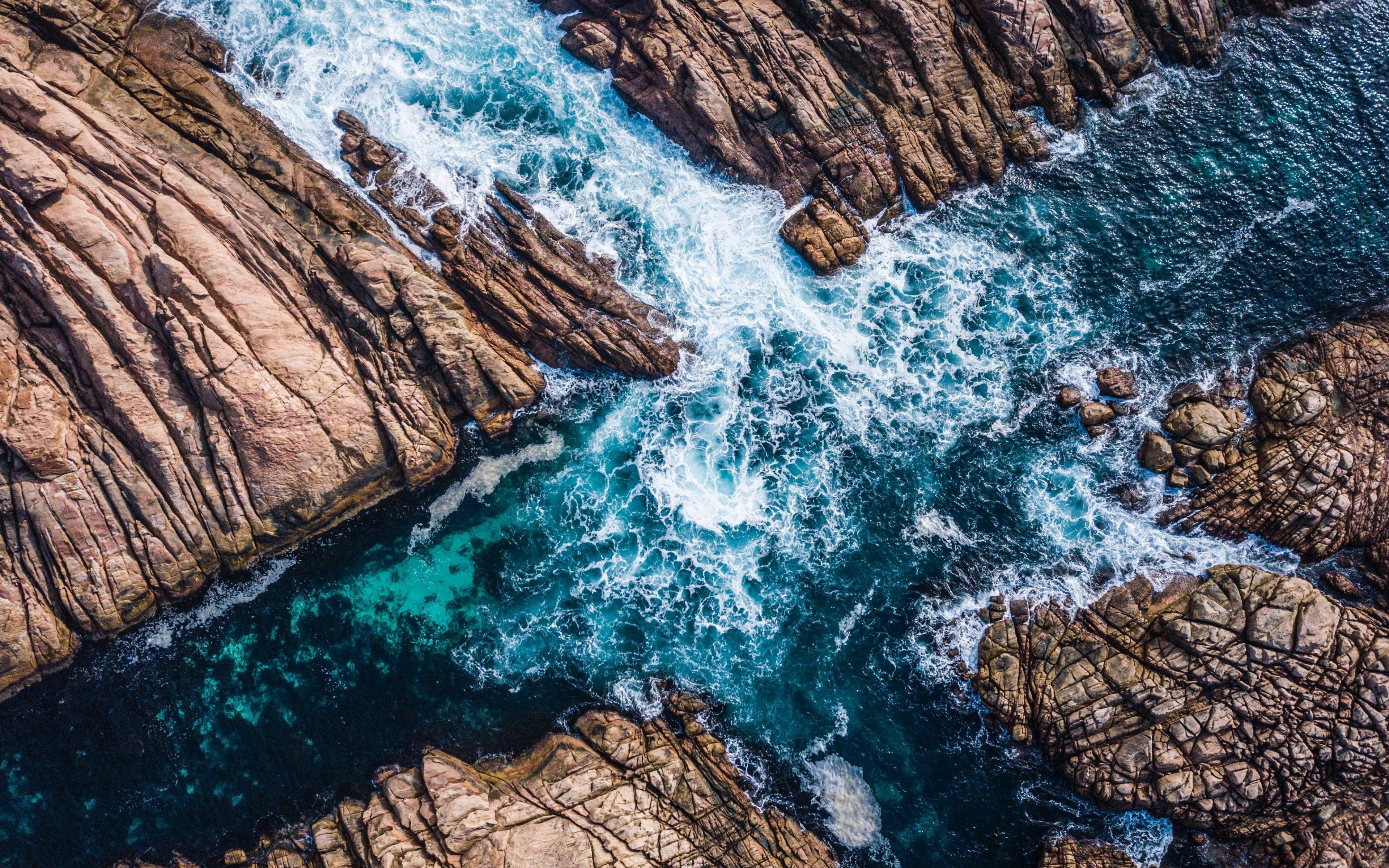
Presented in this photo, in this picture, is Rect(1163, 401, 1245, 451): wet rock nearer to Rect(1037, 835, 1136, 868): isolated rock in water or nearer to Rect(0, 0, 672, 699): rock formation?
Rect(1037, 835, 1136, 868): isolated rock in water

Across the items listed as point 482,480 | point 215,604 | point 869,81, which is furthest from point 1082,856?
point 215,604

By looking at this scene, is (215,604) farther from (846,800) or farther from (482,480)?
(846,800)

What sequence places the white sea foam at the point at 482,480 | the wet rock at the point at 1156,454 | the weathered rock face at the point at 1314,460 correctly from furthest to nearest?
the white sea foam at the point at 482,480
the wet rock at the point at 1156,454
the weathered rock face at the point at 1314,460

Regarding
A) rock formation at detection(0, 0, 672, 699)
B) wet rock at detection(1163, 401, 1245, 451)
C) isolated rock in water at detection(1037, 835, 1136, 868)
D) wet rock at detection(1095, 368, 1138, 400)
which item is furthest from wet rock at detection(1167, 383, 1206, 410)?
rock formation at detection(0, 0, 672, 699)

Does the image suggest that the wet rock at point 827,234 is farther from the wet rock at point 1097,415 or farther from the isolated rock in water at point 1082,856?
the isolated rock in water at point 1082,856

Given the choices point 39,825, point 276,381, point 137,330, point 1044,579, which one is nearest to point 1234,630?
point 1044,579

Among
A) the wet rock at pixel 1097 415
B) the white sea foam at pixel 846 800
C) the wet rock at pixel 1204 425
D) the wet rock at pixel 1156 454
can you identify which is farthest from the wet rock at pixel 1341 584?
the white sea foam at pixel 846 800
